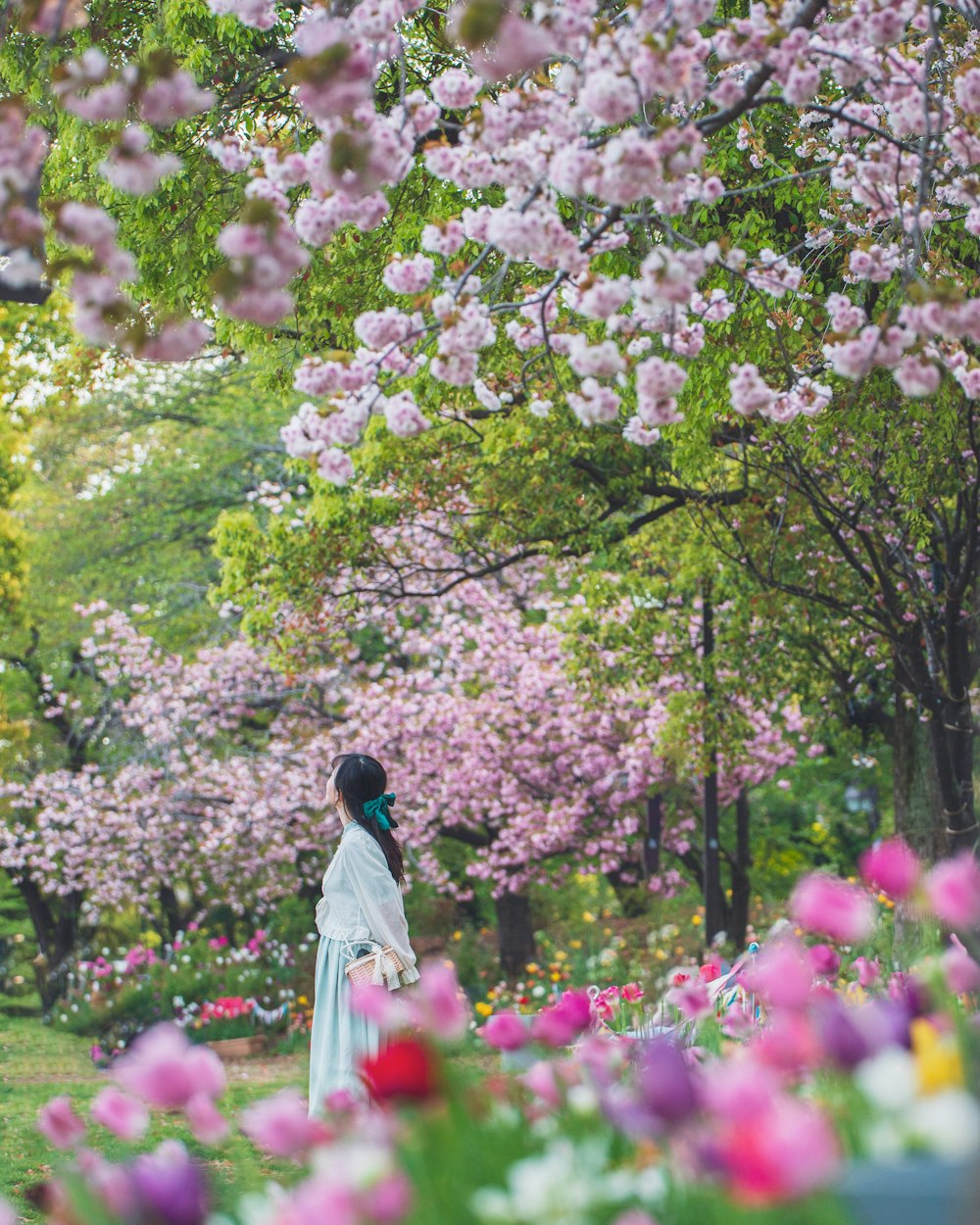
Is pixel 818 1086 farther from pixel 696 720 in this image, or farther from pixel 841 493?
pixel 696 720

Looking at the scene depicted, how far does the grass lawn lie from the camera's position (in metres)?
7.75

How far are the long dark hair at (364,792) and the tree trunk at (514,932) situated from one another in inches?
458

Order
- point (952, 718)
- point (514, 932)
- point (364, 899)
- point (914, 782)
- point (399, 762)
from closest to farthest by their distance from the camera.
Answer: point (364, 899) < point (952, 718) < point (914, 782) < point (399, 762) < point (514, 932)

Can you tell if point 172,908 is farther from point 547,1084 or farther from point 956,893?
point 956,893

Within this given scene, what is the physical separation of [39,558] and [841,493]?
563 inches

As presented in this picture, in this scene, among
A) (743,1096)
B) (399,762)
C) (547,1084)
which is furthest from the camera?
(399,762)

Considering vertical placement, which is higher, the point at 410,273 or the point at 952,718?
the point at 410,273

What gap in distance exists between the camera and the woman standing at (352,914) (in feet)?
21.2

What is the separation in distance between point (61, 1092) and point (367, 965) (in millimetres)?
7378

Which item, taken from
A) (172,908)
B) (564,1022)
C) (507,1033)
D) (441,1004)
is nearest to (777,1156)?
(441,1004)

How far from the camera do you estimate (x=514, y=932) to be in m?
18.2

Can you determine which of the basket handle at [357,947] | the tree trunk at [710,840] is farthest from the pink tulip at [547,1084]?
the tree trunk at [710,840]

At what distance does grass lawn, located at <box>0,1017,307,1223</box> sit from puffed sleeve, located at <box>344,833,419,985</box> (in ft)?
3.52

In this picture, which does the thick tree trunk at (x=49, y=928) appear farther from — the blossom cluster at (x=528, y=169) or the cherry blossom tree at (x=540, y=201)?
the blossom cluster at (x=528, y=169)
